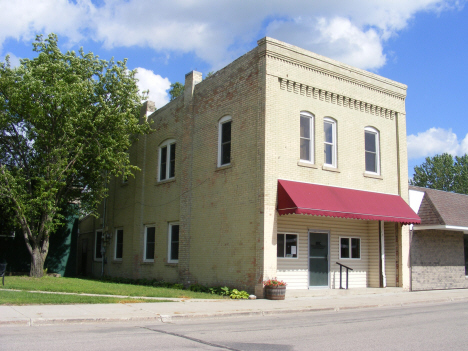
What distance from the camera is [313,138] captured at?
17344 millimetres

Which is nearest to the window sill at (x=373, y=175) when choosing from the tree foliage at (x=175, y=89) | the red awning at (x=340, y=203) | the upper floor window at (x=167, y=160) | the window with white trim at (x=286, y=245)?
the red awning at (x=340, y=203)

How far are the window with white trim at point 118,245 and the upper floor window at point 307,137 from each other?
39.5 ft

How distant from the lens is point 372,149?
64.0 feet

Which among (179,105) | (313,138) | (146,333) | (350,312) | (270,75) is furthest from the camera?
(179,105)

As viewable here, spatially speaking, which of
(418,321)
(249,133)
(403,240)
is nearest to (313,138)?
(249,133)

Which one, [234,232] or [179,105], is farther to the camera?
[179,105]

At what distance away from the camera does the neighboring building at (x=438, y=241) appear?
19.5 metres

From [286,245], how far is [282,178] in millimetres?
2531

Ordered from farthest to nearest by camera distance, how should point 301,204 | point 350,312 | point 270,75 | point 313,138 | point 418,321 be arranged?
point 313,138, point 270,75, point 301,204, point 350,312, point 418,321

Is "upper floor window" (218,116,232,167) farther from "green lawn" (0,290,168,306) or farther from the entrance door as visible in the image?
"green lawn" (0,290,168,306)

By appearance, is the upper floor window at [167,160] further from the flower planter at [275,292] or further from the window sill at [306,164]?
the flower planter at [275,292]

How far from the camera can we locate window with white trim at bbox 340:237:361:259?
61.0 ft

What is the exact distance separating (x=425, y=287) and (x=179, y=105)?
13198 mm

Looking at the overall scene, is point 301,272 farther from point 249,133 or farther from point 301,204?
point 249,133
